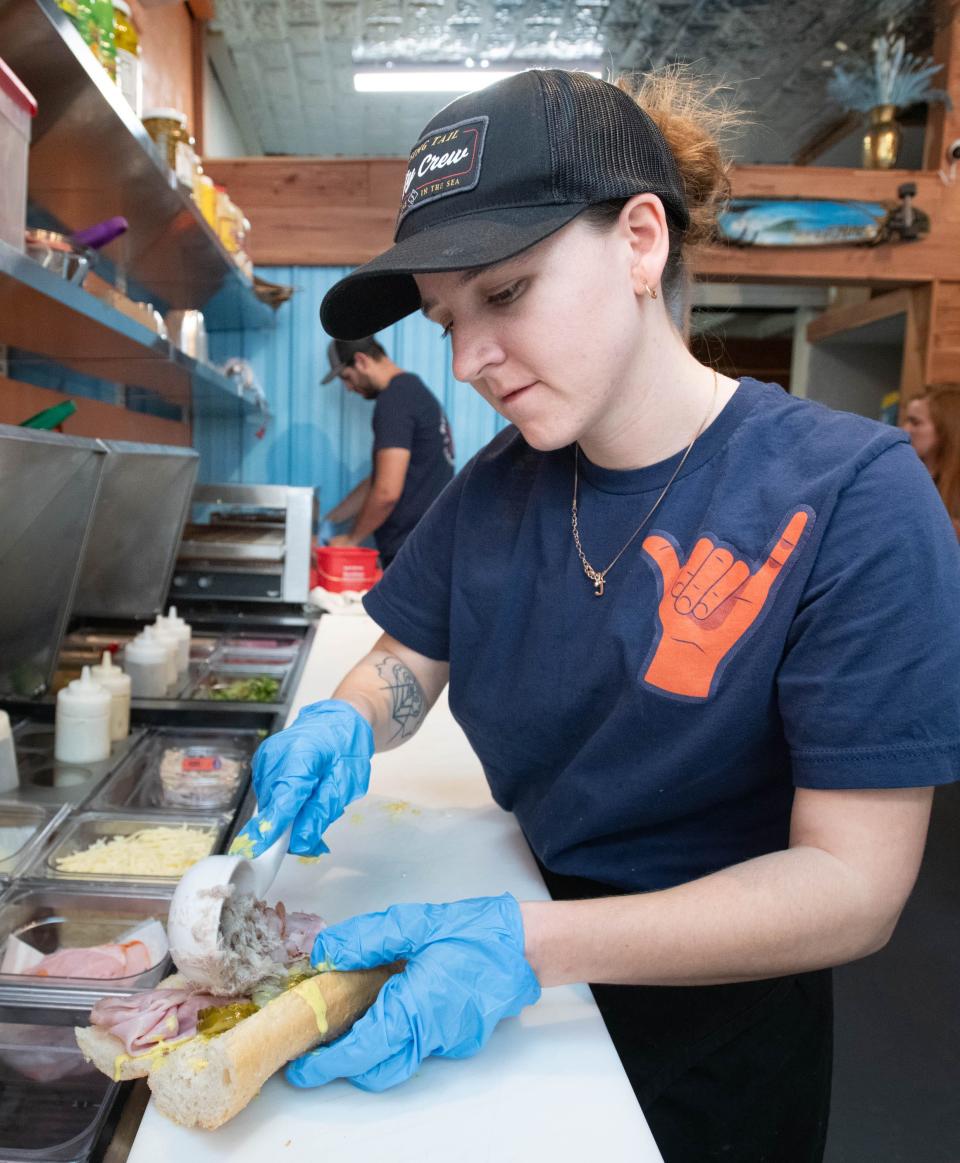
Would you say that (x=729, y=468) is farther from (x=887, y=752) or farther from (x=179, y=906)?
(x=179, y=906)

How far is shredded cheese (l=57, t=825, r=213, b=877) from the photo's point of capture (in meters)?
1.43

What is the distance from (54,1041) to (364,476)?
4869 millimetres

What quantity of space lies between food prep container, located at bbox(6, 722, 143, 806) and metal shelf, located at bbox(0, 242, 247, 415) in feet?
2.94

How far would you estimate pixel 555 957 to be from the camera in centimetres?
93

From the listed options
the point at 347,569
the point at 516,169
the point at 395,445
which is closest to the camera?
the point at 516,169

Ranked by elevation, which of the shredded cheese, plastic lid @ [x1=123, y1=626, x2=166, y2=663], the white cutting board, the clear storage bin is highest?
the clear storage bin

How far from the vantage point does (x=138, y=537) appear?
2.79 m

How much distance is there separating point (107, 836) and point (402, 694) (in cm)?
60

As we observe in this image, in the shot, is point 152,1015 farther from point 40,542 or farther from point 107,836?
point 40,542

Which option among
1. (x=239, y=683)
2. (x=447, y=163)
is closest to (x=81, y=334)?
(x=239, y=683)

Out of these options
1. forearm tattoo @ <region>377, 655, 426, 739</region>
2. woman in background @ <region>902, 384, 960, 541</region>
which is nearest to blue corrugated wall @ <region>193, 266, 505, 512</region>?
woman in background @ <region>902, 384, 960, 541</region>

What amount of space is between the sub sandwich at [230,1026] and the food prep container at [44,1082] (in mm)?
63

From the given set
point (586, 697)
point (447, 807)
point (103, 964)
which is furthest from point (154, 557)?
point (586, 697)

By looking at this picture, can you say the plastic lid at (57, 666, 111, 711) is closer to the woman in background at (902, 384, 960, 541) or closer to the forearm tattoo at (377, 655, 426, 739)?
the forearm tattoo at (377, 655, 426, 739)
